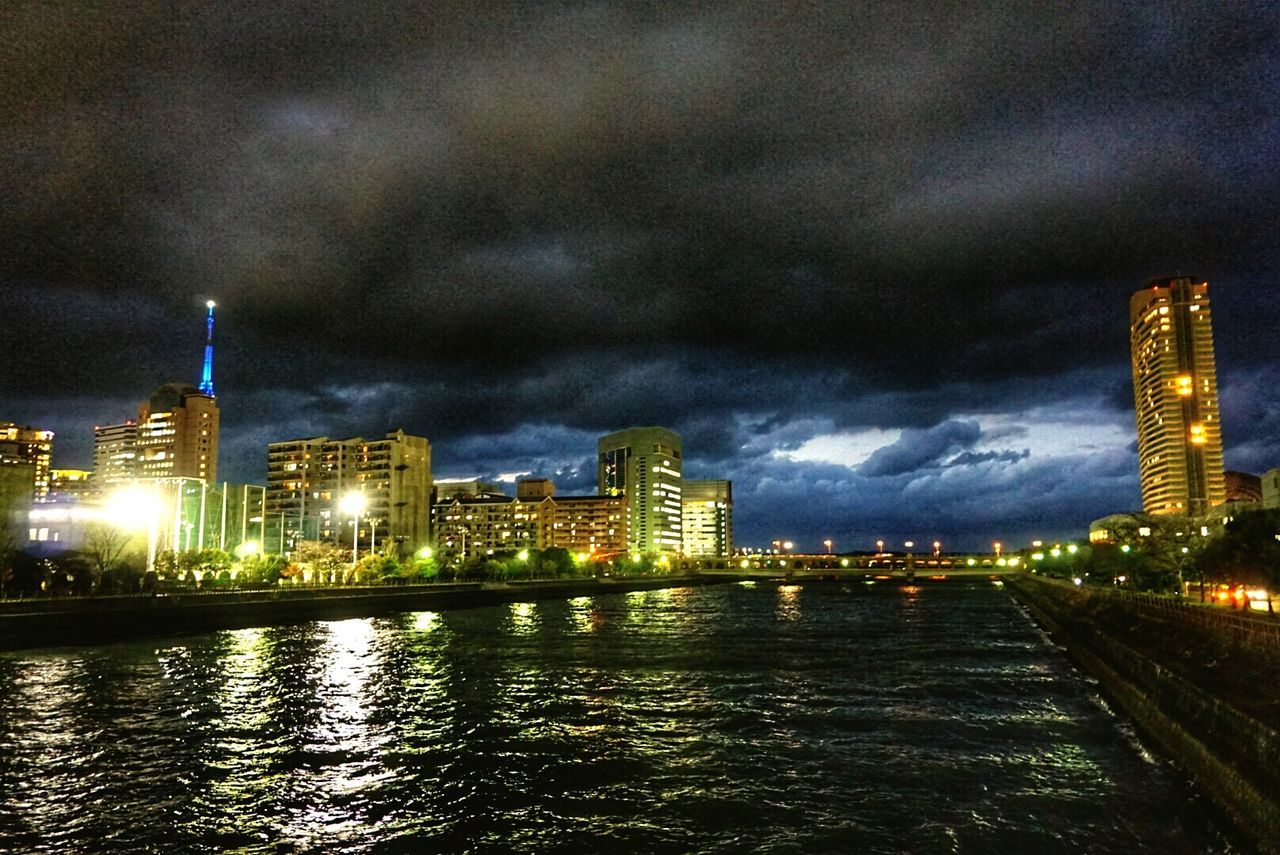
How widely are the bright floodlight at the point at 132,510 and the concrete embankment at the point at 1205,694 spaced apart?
9461cm

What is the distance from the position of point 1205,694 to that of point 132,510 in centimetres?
10520

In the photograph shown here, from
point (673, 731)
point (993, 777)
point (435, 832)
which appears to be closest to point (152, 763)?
point (435, 832)

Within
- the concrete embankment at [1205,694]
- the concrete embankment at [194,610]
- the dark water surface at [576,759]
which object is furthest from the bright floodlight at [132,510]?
the concrete embankment at [1205,694]

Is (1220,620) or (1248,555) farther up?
(1248,555)

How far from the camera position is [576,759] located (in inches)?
861

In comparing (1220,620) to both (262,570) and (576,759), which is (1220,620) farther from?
(262,570)

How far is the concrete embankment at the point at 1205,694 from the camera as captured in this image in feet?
51.8

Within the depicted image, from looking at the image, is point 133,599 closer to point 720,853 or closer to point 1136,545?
point 720,853

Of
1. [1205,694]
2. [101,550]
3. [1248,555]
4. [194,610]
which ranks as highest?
[101,550]

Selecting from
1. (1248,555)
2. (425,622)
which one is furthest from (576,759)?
(425,622)

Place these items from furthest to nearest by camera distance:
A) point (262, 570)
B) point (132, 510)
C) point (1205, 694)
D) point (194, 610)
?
1. point (262, 570)
2. point (132, 510)
3. point (194, 610)
4. point (1205, 694)

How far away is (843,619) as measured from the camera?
8525cm

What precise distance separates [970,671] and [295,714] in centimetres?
3065

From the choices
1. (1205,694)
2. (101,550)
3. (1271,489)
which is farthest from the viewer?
(1271,489)
